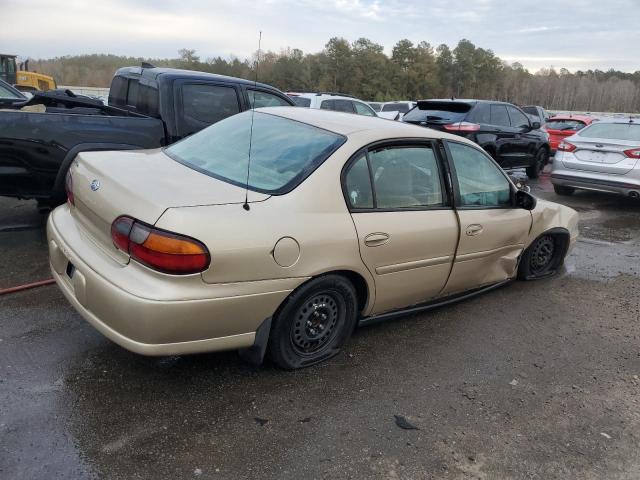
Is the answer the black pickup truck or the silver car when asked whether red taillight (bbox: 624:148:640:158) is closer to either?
the silver car

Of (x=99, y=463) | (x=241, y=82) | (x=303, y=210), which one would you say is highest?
(x=241, y=82)

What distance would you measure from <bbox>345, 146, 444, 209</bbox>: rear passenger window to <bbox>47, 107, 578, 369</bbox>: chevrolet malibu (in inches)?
0.4

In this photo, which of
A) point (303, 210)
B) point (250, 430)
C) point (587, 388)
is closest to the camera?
point (250, 430)

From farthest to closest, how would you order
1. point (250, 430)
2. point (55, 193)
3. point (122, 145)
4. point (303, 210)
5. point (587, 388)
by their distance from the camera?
point (122, 145)
point (55, 193)
point (587, 388)
point (303, 210)
point (250, 430)

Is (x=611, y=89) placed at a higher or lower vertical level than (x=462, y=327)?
higher

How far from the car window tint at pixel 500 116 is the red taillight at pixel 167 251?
8927mm

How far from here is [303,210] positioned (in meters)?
3.01

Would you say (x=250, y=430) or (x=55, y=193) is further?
(x=55, y=193)

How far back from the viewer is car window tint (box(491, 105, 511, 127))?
10.4 meters

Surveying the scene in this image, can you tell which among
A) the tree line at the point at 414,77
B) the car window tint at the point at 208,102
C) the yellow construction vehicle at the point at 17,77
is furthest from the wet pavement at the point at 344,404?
the tree line at the point at 414,77

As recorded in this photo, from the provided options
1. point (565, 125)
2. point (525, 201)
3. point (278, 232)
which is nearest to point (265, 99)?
point (525, 201)

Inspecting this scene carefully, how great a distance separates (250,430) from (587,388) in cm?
217

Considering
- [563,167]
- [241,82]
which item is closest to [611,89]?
[563,167]

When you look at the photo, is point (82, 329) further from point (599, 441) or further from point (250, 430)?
point (599, 441)
